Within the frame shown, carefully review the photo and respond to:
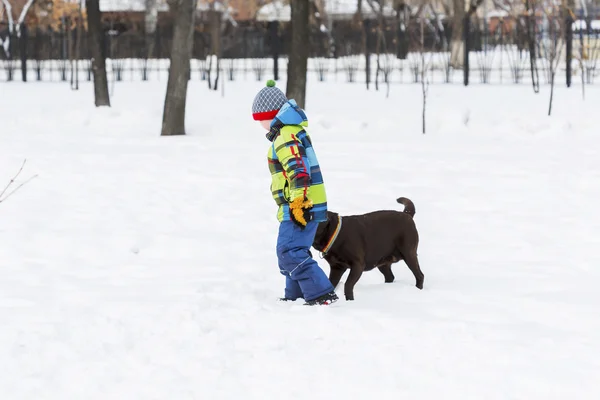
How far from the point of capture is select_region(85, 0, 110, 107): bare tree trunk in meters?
19.7

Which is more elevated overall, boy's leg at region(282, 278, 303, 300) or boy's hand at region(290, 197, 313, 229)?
boy's hand at region(290, 197, 313, 229)

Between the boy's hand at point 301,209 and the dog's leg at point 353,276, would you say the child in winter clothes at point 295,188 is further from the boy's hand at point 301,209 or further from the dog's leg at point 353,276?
the dog's leg at point 353,276

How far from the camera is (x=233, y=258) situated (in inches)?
321

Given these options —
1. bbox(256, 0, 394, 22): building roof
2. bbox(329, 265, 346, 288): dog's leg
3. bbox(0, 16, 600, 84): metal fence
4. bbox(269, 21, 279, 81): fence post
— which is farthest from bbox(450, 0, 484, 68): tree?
bbox(329, 265, 346, 288): dog's leg

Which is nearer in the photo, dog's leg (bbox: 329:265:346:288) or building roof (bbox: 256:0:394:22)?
dog's leg (bbox: 329:265:346:288)

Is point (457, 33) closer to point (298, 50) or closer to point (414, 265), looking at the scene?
point (298, 50)

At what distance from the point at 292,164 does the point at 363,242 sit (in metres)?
0.84

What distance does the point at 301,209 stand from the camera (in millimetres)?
5770

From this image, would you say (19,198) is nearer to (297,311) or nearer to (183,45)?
(297,311)

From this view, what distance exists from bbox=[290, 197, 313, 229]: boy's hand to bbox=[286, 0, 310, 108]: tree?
1170cm

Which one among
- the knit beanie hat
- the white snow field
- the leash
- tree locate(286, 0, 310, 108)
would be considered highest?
tree locate(286, 0, 310, 108)

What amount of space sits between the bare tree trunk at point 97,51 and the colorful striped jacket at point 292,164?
14562 millimetres

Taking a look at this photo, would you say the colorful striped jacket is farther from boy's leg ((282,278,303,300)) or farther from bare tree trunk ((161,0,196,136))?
bare tree trunk ((161,0,196,136))

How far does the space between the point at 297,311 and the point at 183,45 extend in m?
11.1
